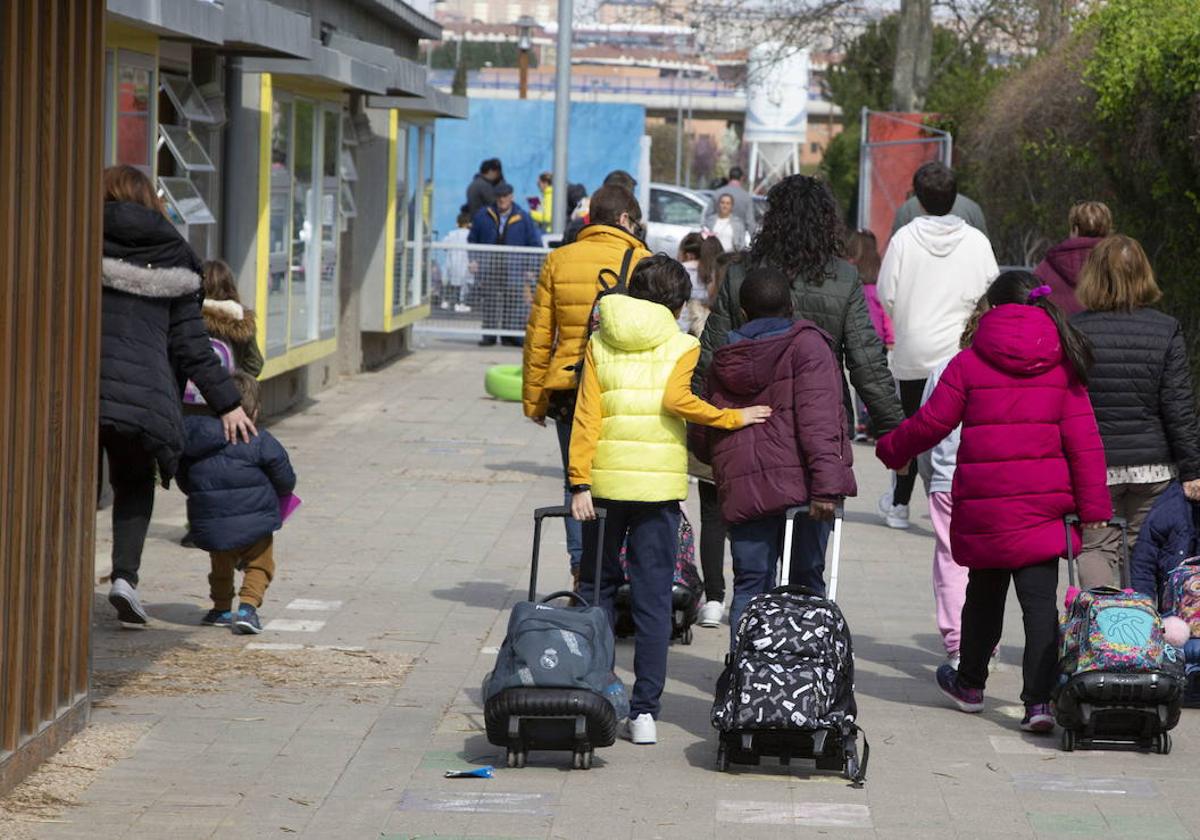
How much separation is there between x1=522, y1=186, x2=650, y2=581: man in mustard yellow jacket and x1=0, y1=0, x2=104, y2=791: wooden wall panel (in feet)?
7.34

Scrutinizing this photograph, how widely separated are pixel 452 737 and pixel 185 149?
6561 millimetres

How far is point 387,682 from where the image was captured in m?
7.11

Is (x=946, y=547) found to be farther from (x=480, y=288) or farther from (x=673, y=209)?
(x=673, y=209)

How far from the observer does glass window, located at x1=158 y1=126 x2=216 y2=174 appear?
1163 cm

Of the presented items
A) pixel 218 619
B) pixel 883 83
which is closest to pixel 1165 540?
pixel 218 619

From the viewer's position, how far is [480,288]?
21531mm

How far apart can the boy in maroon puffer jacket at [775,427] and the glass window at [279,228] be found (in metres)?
7.71

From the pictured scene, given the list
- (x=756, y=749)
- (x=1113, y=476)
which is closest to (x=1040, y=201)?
(x=1113, y=476)

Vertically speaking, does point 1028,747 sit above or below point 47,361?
below

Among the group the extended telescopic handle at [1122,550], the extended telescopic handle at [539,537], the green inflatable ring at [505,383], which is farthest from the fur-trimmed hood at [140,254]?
the green inflatable ring at [505,383]

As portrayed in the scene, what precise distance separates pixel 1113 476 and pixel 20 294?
404 centimetres

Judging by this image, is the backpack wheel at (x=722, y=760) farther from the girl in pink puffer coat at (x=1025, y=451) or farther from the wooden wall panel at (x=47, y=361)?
the wooden wall panel at (x=47, y=361)

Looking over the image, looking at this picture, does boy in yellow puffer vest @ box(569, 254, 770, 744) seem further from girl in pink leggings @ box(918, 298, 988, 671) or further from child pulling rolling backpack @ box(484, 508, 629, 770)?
girl in pink leggings @ box(918, 298, 988, 671)

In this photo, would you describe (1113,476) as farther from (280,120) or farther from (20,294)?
(280,120)
